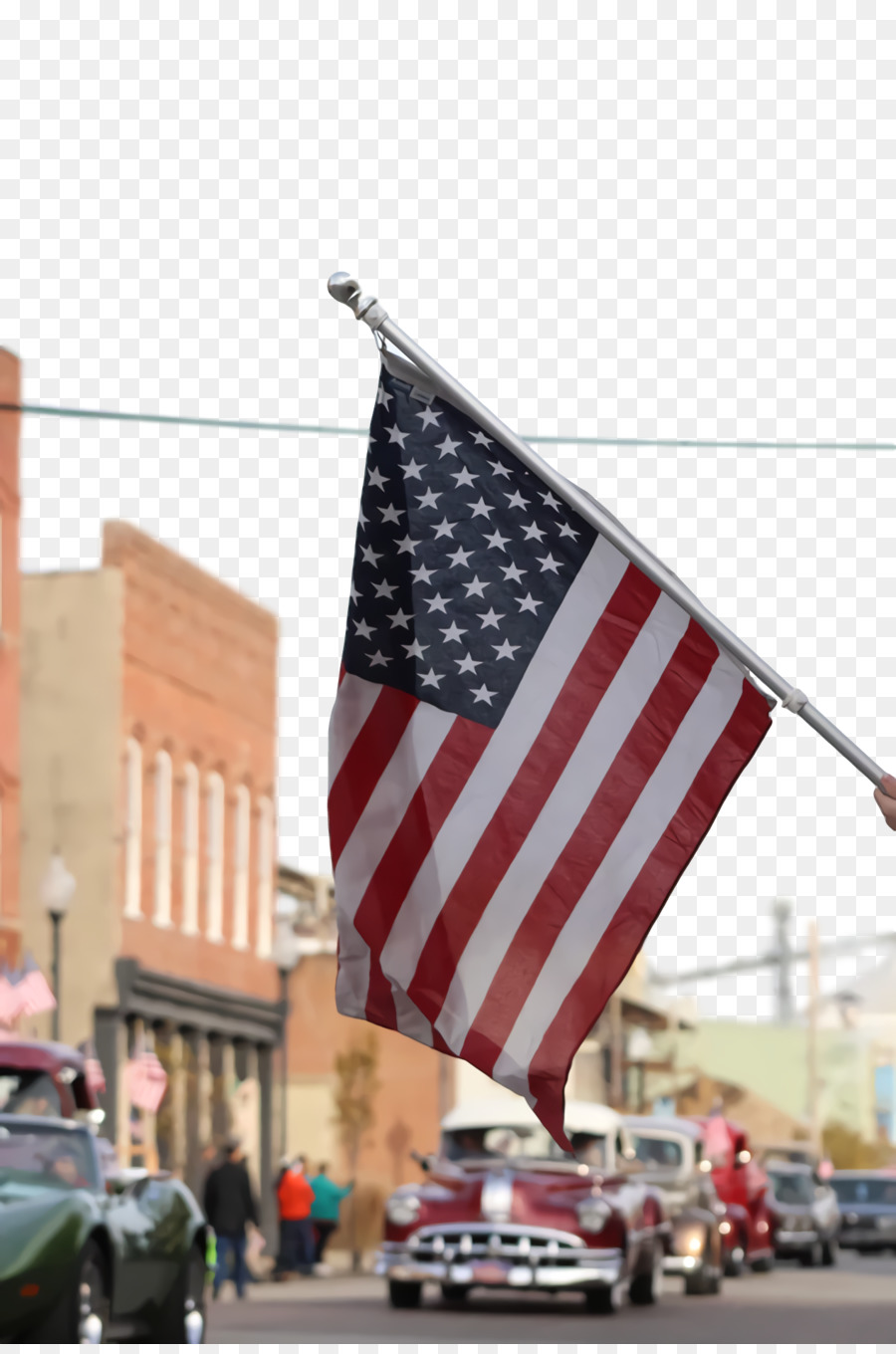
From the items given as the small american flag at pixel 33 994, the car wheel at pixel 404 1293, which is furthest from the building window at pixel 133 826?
the car wheel at pixel 404 1293

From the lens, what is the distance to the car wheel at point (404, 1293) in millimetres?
24531

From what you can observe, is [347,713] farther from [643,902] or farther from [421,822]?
[643,902]

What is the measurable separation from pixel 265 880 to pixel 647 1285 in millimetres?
21952

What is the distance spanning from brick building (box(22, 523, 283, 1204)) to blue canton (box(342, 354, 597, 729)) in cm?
2949

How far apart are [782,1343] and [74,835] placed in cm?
2263

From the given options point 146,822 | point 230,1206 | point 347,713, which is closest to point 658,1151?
point 230,1206

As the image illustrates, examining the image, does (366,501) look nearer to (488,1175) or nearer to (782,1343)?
(782,1343)

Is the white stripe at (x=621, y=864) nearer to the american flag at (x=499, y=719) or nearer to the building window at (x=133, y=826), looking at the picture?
the american flag at (x=499, y=719)

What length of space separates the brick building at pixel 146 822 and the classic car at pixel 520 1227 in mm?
13332

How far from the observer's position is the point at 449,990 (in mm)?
8945

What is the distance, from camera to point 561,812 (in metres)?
9.05

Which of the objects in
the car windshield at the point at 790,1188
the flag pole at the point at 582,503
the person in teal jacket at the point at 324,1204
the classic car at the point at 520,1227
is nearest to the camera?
the flag pole at the point at 582,503

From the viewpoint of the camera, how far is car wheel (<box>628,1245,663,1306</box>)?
26.2m

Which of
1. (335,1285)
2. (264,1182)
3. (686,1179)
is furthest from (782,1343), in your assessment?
(264,1182)
